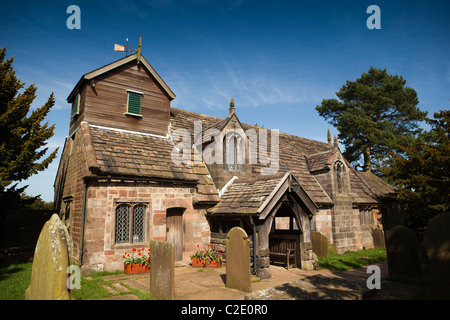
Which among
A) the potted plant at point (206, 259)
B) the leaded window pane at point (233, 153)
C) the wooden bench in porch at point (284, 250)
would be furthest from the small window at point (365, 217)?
the potted plant at point (206, 259)

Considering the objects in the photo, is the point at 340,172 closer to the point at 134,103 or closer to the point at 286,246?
the point at 286,246

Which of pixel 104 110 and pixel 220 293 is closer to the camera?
pixel 220 293

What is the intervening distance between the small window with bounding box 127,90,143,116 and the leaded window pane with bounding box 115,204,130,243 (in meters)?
5.86

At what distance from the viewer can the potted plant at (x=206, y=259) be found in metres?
12.4

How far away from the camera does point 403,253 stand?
10.3 metres

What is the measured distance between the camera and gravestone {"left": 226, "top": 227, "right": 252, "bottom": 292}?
838 centimetres

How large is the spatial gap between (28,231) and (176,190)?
9034 mm

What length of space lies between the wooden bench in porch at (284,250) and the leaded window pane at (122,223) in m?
6.44

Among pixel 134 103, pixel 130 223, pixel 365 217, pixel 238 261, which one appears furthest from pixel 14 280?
pixel 365 217

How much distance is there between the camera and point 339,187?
18.7 m

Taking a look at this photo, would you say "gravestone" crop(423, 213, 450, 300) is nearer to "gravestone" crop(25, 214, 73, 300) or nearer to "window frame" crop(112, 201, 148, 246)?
"gravestone" crop(25, 214, 73, 300)

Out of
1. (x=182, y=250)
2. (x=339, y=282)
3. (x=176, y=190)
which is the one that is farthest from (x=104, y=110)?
(x=339, y=282)

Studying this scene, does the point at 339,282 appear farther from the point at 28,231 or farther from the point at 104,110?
the point at 28,231

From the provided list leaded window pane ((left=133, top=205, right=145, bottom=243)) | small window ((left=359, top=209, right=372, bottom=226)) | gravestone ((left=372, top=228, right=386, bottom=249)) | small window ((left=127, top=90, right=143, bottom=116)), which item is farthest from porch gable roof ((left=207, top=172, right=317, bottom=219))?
gravestone ((left=372, top=228, right=386, bottom=249))
